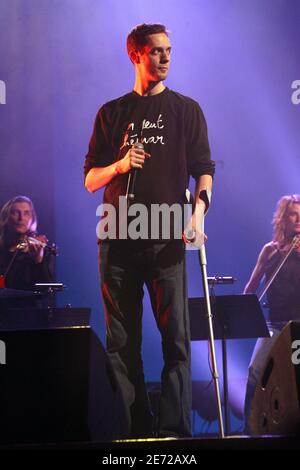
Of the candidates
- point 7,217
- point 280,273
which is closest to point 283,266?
point 280,273

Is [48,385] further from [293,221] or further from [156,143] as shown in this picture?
[293,221]

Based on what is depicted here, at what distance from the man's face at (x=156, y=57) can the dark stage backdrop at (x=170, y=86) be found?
0.98m

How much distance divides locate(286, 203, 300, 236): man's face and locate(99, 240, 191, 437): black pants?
1.58m

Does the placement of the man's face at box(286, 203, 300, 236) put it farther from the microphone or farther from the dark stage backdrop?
the microphone

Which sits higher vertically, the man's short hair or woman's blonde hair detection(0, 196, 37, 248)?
the man's short hair

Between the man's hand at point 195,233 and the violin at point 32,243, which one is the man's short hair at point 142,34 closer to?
the man's hand at point 195,233

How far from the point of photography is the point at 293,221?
515cm

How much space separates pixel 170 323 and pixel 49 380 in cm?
136

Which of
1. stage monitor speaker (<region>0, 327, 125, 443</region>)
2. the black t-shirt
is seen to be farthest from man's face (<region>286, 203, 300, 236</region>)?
stage monitor speaker (<region>0, 327, 125, 443</region>)

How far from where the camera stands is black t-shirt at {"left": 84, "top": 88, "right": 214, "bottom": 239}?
3912 millimetres

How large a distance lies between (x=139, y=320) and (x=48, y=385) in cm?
147

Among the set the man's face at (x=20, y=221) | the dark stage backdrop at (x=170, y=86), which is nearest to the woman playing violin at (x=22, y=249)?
the man's face at (x=20, y=221)
